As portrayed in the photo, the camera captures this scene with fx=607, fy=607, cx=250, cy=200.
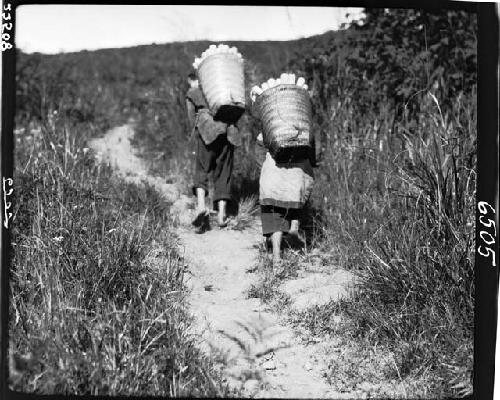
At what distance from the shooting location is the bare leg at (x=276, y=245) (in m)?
3.97

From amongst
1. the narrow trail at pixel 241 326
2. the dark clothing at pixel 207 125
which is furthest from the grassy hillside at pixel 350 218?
the dark clothing at pixel 207 125

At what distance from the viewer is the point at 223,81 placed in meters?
4.13

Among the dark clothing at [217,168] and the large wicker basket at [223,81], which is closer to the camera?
the large wicker basket at [223,81]

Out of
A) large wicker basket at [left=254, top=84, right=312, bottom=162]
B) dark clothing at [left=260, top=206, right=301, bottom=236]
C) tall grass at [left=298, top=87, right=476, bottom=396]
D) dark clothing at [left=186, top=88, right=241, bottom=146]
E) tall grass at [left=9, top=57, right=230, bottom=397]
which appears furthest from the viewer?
dark clothing at [left=186, top=88, right=241, bottom=146]

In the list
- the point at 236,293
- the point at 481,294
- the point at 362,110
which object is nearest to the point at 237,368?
the point at 236,293

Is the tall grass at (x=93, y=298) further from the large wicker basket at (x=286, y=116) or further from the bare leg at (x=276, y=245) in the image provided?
the large wicker basket at (x=286, y=116)

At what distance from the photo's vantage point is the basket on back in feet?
13.3

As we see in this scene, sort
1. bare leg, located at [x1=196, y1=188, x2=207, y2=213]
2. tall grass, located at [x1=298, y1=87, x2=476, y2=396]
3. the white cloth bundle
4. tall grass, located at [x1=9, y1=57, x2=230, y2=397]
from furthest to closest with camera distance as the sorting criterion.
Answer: bare leg, located at [x1=196, y1=188, x2=207, y2=213] < the white cloth bundle < tall grass, located at [x1=298, y1=87, x2=476, y2=396] < tall grass, located at [x1=9, y1=57, x2=230, y2=397]

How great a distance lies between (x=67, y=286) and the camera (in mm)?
A: 3062

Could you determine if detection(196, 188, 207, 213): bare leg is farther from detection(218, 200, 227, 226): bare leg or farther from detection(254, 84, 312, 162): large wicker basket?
detection(254, 84, 312, 162): large wicker basket

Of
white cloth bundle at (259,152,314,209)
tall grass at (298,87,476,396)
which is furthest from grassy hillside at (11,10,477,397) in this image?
white cloth bundle at (259,152,314,209)

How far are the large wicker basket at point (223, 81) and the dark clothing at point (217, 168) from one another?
0.54 m

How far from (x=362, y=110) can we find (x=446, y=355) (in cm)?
256

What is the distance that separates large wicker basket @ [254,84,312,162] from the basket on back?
443mm
